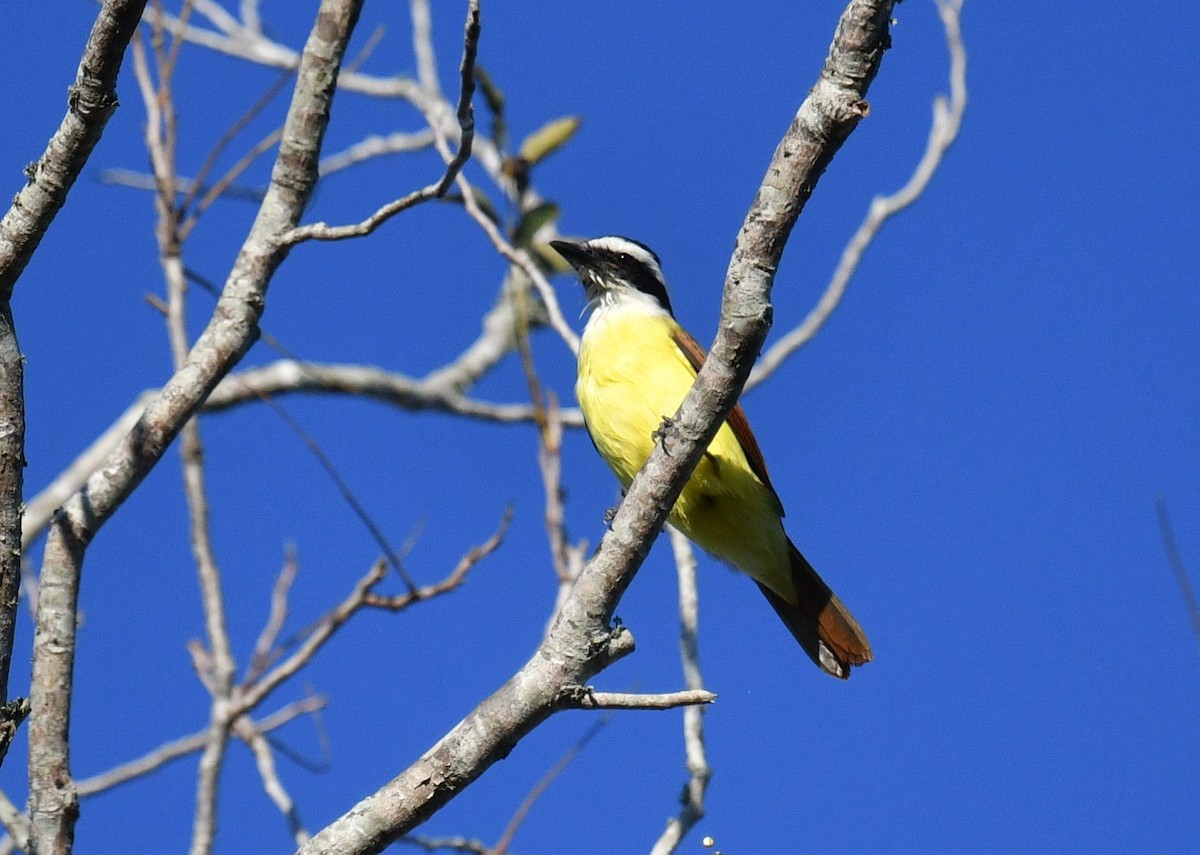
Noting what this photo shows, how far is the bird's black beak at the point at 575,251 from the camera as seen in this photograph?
20.0 ft

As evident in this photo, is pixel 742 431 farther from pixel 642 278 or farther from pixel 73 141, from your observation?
pixel 73 141

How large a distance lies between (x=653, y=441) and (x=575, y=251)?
154 cm

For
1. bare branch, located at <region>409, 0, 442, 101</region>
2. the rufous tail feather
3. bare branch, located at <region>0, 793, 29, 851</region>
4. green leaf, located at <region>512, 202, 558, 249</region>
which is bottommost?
bare branch, located at <region>0, 793, 29, 851</region>

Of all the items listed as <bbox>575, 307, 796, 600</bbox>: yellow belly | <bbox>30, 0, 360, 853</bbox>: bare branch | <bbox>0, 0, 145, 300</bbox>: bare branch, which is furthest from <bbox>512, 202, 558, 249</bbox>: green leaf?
<bbox>0, 0, 145, 300</bbox>: bare branch

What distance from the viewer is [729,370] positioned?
3.02m

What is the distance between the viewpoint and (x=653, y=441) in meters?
4.88

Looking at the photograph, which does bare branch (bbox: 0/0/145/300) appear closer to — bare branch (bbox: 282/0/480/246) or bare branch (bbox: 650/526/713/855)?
bare branch (bbox: 282/0/480/246)

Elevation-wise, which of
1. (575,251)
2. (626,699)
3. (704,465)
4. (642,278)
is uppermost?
(575,251)

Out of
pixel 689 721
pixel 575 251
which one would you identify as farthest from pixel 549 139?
pixel 689 721

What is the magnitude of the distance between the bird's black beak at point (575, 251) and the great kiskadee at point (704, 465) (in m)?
0.39

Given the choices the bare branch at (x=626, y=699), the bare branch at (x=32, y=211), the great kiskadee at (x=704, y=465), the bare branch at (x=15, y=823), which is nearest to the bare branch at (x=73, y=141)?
the bare branch at (x=32, y=211)

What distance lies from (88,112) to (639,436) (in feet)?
8.30

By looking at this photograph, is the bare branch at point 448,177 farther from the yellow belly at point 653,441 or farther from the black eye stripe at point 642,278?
the black eye stripe at point 642,278

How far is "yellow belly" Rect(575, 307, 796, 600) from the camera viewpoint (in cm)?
499
